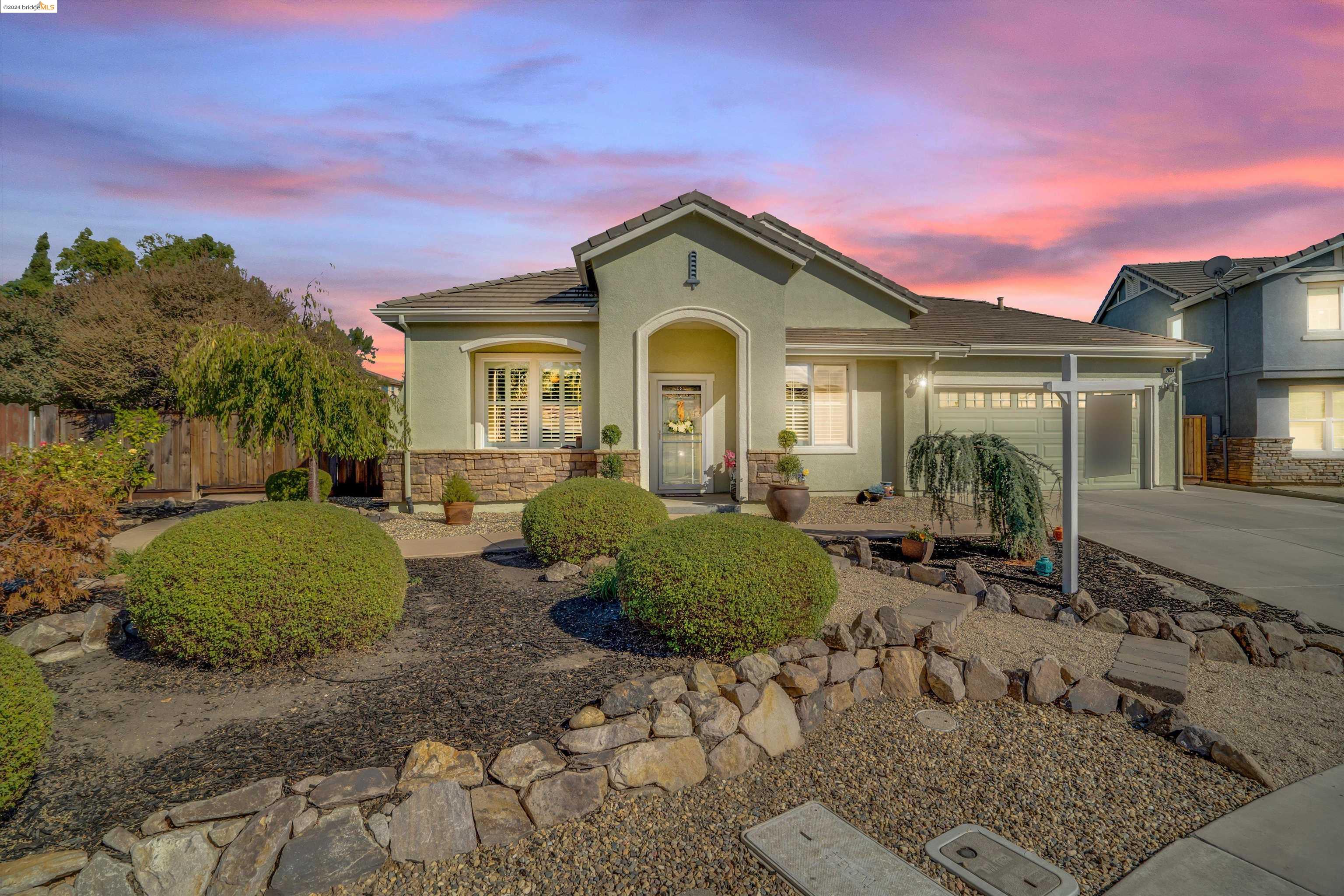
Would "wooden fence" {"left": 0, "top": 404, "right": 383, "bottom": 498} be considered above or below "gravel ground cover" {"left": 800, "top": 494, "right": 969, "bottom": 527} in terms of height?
above

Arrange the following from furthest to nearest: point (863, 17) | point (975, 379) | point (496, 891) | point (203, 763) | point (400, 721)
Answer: point (975, 379) → point (863, 17) → point (400, 721) → point (203, 763) → point (496, 891)

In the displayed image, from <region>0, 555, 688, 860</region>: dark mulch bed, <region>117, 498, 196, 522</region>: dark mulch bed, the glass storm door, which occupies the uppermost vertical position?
the glass storm door

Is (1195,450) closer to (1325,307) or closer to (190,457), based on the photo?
(1325,307)

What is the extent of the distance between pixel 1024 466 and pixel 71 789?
775cm

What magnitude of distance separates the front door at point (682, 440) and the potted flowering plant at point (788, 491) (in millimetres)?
1939

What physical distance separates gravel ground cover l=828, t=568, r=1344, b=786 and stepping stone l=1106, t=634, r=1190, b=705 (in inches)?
3.2

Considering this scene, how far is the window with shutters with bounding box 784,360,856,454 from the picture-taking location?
12.4 metres

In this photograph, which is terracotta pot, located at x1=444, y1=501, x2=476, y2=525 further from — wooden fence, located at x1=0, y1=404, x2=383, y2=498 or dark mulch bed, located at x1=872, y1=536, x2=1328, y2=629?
dark mulch bed, located at x1=872, y1=536, x2=1328, y2=629

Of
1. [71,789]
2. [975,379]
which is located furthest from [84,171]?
[975,379]

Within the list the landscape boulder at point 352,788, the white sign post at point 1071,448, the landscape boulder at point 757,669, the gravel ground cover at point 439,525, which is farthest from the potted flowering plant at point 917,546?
the landscape boulder at point 352,788

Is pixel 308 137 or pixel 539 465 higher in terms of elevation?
pixel 308 137

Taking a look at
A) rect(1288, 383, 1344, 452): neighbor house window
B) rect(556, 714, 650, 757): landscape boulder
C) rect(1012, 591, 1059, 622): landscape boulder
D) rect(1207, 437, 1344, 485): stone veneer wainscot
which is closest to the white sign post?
rect(1012, 591, 1059, 622): landscape boulder

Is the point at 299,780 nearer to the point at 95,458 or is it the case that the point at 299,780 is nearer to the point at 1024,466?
the point at 95,458

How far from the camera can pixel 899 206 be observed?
31.4ft
